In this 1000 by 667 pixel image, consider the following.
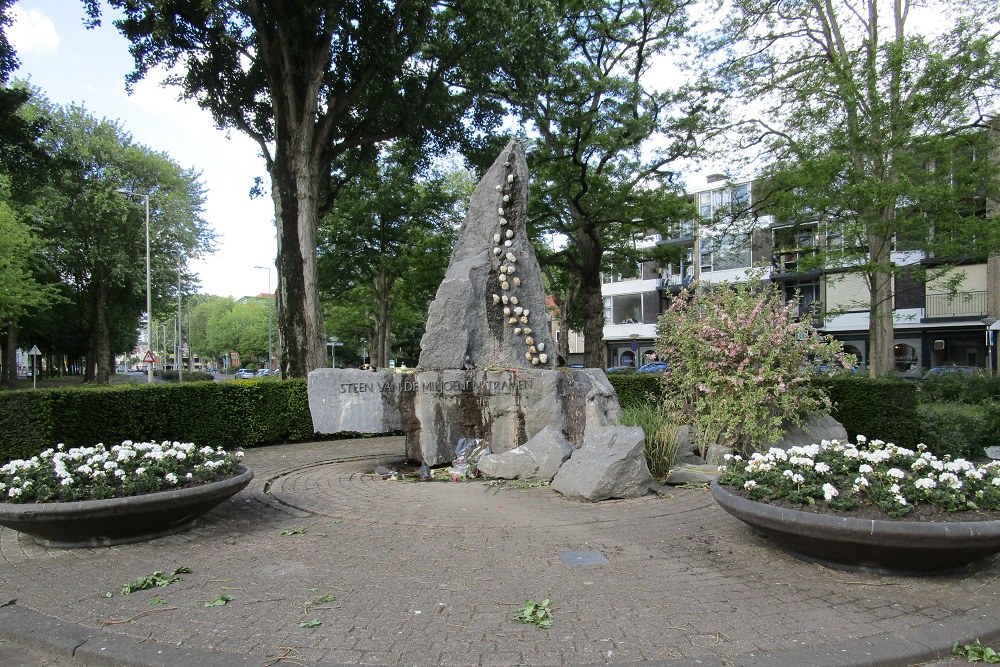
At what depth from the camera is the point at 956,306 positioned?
3119 cm

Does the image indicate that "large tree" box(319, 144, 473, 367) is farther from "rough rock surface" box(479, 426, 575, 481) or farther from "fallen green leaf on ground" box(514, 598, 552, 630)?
"fallen green leaf on ground" box(514, 598, 552, 630)

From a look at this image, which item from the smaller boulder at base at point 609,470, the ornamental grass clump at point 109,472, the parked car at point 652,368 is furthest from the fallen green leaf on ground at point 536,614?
the parked car at point 652,368

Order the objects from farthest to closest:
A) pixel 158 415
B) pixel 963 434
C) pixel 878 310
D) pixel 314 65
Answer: pixel 878 310, pixel 314 65, pixel 158 415, pixel 963 434

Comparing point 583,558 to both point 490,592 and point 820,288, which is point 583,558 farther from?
point 820,288

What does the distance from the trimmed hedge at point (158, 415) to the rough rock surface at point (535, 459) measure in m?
6.04

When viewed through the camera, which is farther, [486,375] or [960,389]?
[960,389]

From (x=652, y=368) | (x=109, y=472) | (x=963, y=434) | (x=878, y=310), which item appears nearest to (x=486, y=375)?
(x=109, y=472)

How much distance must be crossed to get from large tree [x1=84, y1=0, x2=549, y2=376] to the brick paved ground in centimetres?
1043

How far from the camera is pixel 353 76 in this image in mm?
16359

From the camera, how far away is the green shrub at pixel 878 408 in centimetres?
1061

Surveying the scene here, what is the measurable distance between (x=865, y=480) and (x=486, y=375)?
4990 mm

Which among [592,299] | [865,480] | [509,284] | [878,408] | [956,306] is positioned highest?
[956,306]

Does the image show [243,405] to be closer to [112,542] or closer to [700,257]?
[112,542]

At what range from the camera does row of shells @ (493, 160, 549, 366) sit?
9.03 metres
